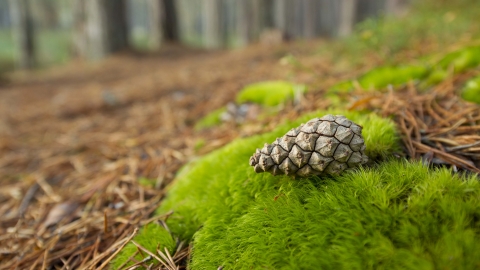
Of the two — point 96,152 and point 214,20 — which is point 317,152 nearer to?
point 96,152

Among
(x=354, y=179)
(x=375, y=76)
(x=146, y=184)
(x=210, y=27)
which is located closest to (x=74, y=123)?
(x=146, y=184)

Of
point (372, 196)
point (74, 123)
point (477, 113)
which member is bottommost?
point (74, 123)

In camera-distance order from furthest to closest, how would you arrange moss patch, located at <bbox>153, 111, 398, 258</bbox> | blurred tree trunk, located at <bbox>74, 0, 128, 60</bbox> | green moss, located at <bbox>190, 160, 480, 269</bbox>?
blurred tree trunk, located at <bbox>74, 0, 128, 60</bbox> < moss patch, located at <bbox>153, 111, 398, 258</bbox> < green moss, located at <bbox>190, 160, 480, 269</bbox>

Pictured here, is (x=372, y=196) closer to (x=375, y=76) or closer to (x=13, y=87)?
(x=375, y=76)

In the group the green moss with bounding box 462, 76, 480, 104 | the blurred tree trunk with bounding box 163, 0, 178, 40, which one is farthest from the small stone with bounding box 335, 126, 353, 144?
the blurred tree trunk with bounding box 163, 0, 178, 40

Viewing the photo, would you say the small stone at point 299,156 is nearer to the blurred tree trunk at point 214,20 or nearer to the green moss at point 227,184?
the green moss at point 227,184

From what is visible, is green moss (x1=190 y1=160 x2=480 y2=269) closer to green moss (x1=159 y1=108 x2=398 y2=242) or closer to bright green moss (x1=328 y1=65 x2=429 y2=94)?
green moss (x1=159 y1=108 x2=398 y2=242)
